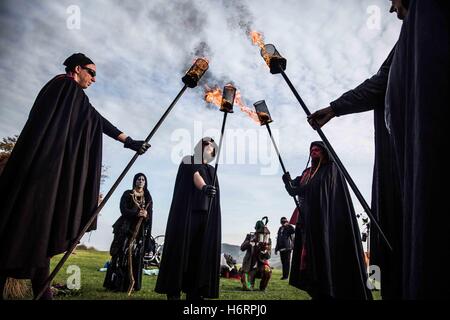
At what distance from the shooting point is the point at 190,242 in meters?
4.81

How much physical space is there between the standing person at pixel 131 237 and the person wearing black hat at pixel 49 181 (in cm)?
395

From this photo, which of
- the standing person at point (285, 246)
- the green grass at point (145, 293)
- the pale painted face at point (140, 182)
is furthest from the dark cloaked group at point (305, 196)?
the standing person at point (285, 246)

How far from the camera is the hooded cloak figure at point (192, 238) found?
15.0 ft

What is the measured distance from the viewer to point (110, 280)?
667 cm

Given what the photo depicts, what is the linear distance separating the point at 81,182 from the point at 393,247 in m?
3.03

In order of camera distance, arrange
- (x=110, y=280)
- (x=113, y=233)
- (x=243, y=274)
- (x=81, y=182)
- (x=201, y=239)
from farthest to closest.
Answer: (x=243, y=274)
(x=113, y=233)
(x=110, y=280)
(x=201, y=239)
(x=81, y=182)

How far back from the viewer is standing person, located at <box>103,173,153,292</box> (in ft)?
22.0

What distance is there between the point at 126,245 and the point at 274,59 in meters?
5.67

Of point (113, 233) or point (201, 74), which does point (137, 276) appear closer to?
point (113, 233)

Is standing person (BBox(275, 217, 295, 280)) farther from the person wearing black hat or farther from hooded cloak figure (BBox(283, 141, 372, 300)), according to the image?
the person wearing black hat

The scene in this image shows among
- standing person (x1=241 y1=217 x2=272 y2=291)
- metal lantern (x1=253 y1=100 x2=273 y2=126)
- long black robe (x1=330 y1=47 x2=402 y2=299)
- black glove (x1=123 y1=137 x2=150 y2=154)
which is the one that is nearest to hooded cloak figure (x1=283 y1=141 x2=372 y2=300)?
metal lantern (x1=253 y1=100 x2=273 y2=126)
